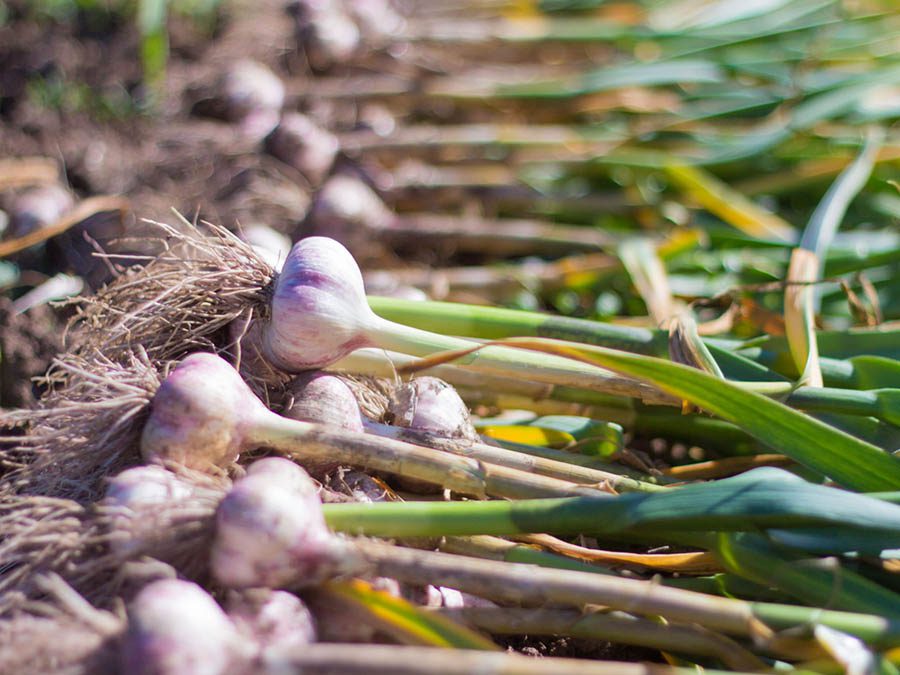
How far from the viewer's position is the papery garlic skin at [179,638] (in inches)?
31.7

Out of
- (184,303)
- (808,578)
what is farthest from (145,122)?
(808,578)

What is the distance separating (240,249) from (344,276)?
219mm

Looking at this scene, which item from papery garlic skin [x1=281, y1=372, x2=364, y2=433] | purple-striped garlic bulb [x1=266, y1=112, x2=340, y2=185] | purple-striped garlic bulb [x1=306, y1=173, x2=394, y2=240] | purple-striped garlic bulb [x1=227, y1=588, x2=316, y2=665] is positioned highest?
purple-striped garlic bulb [x1=266, y1=112, x2=340, y2=185]

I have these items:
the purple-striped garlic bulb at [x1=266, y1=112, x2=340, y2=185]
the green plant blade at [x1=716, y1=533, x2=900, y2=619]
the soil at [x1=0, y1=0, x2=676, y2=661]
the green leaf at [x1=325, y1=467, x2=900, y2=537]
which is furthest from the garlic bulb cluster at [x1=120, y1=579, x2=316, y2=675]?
the purple-striped garlic bulb at [x1=266, y1=112, x2=340, y2=185]

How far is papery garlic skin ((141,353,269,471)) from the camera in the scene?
1054 mm

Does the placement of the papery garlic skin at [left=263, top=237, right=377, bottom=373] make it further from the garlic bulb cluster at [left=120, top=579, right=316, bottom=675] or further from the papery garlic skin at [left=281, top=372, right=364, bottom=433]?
the garlic bulb cluster at [left=120, top=579, right=316, bottom=675]

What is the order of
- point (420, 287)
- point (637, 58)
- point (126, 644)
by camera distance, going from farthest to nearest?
point (637, 58)
point (420, 287)
point (126, 644)

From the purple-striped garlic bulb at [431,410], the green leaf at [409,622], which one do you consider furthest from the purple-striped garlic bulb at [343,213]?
the green leaf at [409,622]

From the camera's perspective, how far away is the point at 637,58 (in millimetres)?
2850

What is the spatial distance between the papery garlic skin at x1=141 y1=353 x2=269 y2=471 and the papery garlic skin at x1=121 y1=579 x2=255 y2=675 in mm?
226

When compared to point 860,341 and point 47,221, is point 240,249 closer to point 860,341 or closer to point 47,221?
point 47,221

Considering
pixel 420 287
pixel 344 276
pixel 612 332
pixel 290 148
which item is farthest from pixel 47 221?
pixel 612 332

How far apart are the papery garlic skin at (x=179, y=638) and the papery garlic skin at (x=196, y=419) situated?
8.9 inches

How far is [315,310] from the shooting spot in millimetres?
1193
